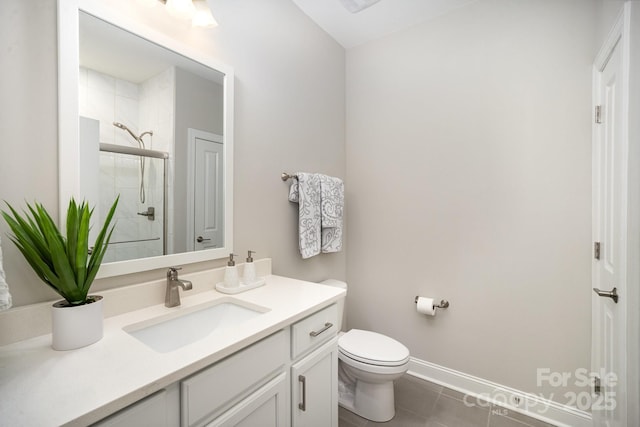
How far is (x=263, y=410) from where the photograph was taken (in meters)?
0.92

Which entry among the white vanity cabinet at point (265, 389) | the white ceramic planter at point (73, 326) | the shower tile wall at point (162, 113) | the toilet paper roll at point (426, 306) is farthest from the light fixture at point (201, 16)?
the toilet paper roll at point (426, 306)

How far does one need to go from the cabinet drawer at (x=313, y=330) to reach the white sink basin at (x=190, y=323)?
15 centimetres

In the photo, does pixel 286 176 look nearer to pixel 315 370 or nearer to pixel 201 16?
pixel 201 16

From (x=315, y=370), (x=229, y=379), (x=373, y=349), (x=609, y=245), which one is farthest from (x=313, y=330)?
(x=609, y=245)

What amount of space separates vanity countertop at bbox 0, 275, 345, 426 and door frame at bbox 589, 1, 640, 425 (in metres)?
1.14

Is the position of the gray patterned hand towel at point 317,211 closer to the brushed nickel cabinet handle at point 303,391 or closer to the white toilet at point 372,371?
the white toilet at point 372,371

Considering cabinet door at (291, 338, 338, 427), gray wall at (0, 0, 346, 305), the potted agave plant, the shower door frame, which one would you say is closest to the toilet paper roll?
gray wall at (0, 0, 346, 305)

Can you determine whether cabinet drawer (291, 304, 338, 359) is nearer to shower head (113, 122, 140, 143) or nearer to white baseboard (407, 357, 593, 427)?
shower head (113, 122, 140, 143)

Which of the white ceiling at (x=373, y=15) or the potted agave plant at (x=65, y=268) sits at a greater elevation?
the white ceiling at (x=373, y=15)

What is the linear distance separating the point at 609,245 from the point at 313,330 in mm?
1362

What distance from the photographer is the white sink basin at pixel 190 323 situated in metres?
0.99

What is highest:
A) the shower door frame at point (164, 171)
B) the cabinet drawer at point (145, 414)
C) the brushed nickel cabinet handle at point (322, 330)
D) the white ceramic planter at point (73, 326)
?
the shower door frame at point (164, 171)

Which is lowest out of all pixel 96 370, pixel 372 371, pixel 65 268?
pixel 372 371

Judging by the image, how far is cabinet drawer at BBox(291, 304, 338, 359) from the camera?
41.4 inches
